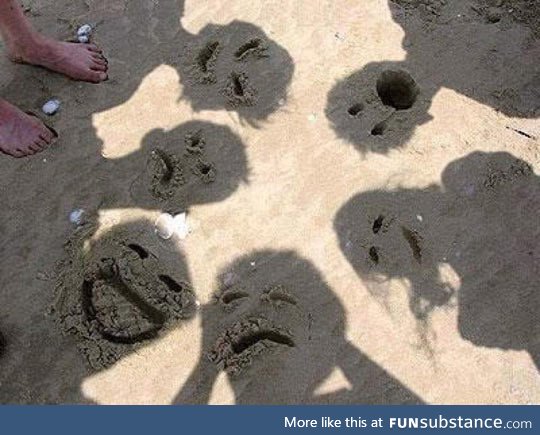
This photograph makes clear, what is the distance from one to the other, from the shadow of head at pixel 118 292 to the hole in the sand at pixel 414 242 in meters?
1.09

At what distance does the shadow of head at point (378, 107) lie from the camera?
306 cm

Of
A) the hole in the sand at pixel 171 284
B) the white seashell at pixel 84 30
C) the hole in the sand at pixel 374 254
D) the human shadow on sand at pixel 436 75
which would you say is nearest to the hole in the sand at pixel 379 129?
the human shadow on sand at pixel 436 75

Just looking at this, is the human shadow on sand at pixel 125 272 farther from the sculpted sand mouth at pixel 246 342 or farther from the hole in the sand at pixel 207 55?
the hole in the sand at pixel 207 55

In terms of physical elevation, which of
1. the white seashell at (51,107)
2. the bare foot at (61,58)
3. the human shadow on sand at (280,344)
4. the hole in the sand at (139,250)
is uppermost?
the bare foot at (61,58)

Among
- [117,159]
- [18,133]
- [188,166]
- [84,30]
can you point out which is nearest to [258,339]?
[188,166]

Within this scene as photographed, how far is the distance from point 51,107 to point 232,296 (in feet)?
5.45

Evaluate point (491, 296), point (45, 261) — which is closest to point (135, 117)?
point (45, 261)

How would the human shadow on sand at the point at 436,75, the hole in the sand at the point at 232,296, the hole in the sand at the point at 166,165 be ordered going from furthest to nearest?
the human shadow on sand at the point at 436,75, the hole in the sand at the point at 166,165, the hole in the sand at the point at 232,296

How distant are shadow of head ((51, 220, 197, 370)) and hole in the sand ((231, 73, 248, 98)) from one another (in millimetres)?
986

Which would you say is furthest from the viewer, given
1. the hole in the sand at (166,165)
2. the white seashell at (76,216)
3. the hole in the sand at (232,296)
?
the hole in the sand at (166,165)

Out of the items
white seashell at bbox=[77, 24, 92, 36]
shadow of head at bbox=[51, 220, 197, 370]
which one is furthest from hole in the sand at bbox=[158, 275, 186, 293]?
white seashell at bbox=[77, 24, 92, 36]

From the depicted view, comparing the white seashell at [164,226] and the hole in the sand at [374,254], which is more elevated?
the white seashell at [164,226]

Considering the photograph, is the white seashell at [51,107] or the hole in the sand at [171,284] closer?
the hole in the sand at [171,284]

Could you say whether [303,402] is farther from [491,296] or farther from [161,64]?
[161,64]
